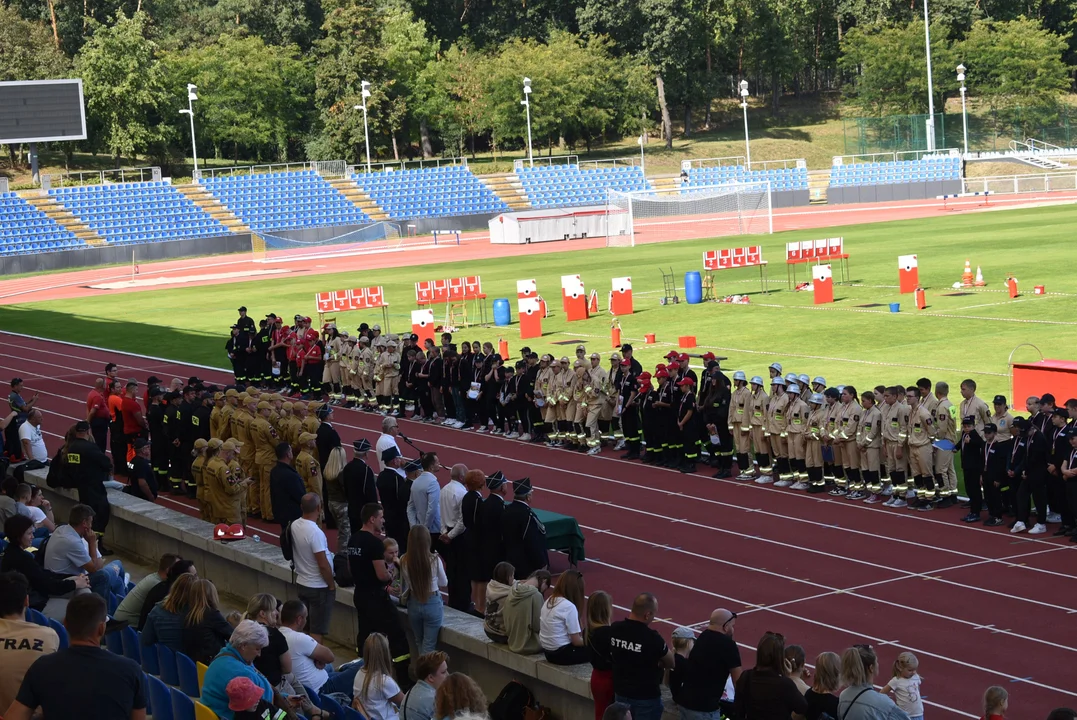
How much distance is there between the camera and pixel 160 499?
1952 centimetres

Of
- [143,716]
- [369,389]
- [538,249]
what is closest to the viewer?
[143,716]

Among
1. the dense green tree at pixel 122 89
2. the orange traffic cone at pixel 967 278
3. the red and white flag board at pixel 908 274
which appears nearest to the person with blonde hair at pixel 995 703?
the red and white flag board at pixel 908 274

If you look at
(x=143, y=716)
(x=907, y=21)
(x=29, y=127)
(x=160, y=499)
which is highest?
(x=907, y=21)

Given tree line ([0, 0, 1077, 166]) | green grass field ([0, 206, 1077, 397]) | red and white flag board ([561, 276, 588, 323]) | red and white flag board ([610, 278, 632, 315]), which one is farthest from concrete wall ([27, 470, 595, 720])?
tree line ([0, 0, 1077, 166])

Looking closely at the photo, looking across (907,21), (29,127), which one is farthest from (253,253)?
(907,21)

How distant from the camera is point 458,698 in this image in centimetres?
777

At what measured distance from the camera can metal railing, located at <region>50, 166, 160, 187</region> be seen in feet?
248

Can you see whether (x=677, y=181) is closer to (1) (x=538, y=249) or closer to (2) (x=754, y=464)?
A: (1) (x=538, y=249)

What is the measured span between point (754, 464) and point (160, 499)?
28.6 feet

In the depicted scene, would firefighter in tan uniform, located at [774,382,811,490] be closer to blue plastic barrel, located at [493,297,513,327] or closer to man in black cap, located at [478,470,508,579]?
man in black cap, located at [478,470,508,579]

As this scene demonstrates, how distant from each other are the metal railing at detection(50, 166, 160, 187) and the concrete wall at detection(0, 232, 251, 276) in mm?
8131

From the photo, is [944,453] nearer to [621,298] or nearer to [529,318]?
[529,318]

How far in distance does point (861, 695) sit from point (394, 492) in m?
6.87

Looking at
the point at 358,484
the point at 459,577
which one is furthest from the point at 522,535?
the point at 358,484
